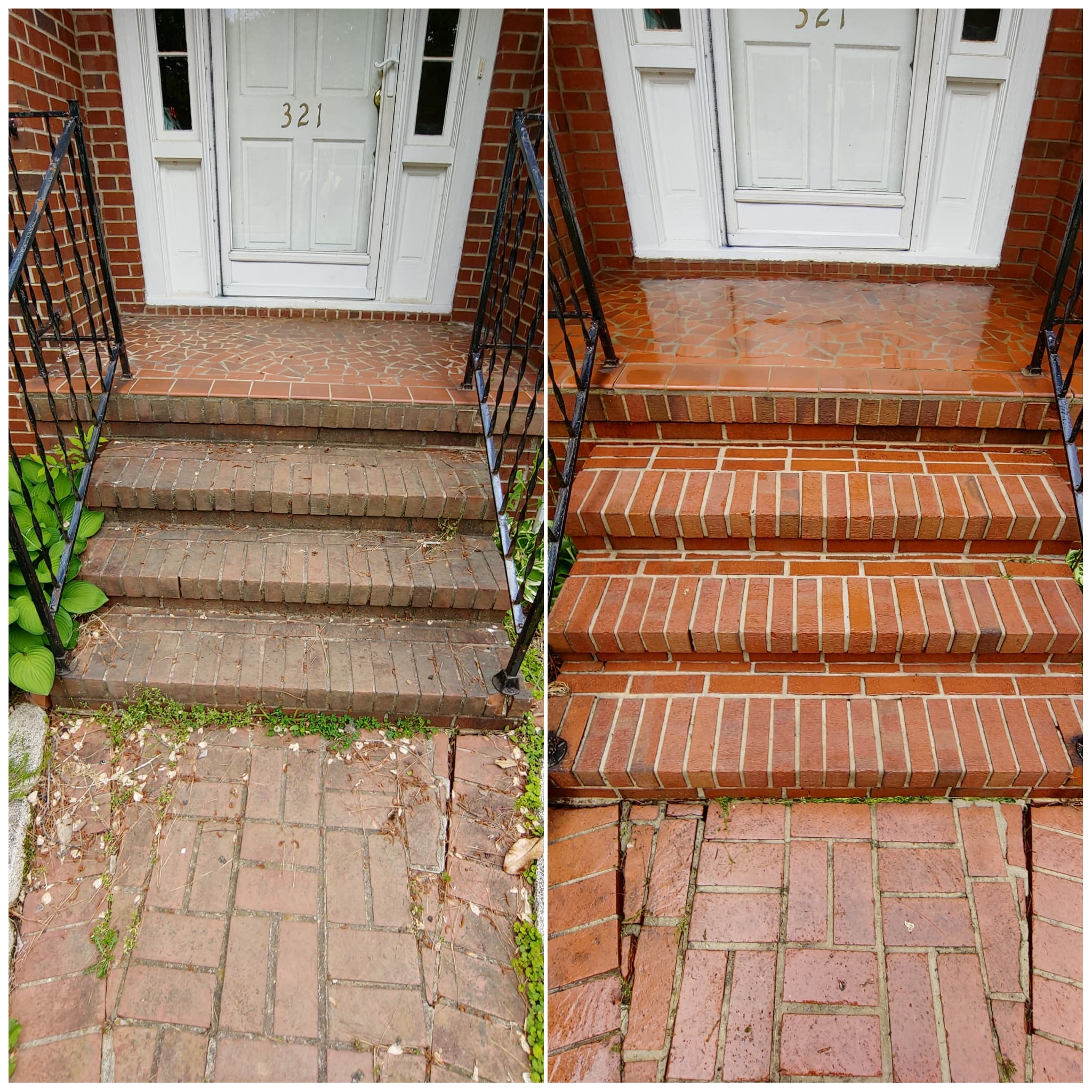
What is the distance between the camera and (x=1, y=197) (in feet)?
7.60

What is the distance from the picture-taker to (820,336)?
3.18 meters

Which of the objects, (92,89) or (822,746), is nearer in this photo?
(822,746)

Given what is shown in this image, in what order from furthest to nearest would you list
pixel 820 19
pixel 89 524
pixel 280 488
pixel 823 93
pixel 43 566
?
pixel 823 93 → pixel 820 19 → pixel 280 488 → pixel 89 524 → pixel 43 566

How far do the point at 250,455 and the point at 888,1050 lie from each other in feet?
9.09

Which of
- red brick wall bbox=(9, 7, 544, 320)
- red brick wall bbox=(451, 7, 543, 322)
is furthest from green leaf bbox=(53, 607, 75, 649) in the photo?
red brick wall bbox=(451, 7, 543, 322)

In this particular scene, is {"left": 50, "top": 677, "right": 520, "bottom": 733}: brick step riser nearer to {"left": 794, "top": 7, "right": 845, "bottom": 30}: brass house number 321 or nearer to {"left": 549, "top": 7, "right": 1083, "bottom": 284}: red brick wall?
{"left": 549, "top": 7, "right": 1083, "bottom": 284}: red brick wall

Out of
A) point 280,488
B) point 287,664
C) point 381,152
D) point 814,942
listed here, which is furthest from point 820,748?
point 381,152

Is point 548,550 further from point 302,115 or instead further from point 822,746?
point 302,115

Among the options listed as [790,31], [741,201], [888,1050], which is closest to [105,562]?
[888,1050]

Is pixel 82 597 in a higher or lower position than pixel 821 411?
lower

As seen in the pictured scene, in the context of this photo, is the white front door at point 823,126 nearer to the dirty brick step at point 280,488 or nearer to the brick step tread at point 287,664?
the dirty brick step at point 280,488

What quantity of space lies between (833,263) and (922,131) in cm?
68

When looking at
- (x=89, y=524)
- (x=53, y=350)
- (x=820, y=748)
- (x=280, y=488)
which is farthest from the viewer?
(x=53, y=350)

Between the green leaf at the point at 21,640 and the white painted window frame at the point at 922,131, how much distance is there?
3.17m
